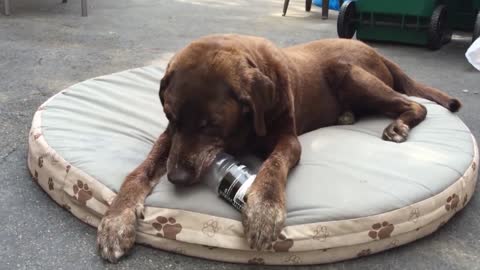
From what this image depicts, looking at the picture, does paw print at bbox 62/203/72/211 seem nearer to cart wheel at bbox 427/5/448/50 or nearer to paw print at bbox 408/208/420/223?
paw print at bbox 408/208/420/223

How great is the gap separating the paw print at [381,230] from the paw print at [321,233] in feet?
0.80

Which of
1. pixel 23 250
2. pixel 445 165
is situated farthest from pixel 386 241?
pixel 23 250

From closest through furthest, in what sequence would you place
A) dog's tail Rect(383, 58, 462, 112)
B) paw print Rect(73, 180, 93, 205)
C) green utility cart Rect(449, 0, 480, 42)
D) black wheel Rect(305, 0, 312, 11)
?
paw print Rect(73, 180, 93, 205) < dog's tail Rect(383, 58, 462, 112) < green utility cart Rect(449, 0, 480, 42) < black wheel Rect(305, 0, 312, 11)

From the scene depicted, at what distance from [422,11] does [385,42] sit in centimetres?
94

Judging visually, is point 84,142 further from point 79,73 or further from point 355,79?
point 79,73

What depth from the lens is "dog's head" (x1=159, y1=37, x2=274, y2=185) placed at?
2814 millimetres

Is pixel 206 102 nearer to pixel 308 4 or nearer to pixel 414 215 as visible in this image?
pixel 414 215

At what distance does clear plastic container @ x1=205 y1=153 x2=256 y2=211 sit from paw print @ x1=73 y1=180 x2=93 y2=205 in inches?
26.2

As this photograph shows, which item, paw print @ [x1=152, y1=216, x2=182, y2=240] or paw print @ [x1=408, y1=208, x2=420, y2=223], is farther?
paw print @ [x1=408, y1=208, x2=420, y2=223]

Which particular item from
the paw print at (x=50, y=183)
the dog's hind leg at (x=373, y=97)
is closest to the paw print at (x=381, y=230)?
the dog's hind leg at (x=373, y=97)

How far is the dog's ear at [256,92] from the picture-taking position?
291 centimetres

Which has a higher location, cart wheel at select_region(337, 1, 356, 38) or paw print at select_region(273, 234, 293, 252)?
cart wheel at select_region(337, 1, 356, 38)

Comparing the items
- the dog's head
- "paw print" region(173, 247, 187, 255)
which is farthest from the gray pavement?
the dog's head

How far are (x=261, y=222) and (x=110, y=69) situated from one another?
4.44 meters
